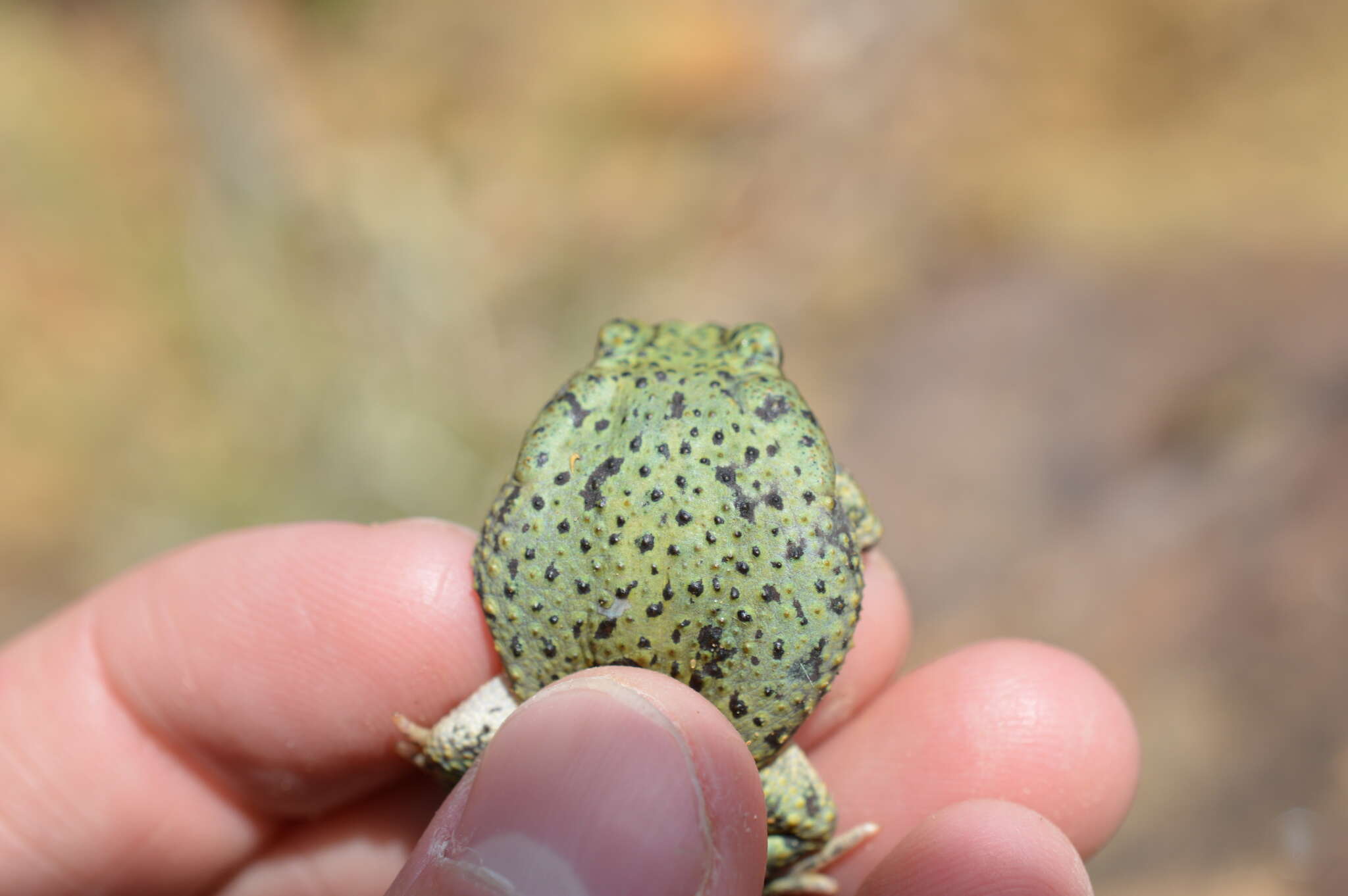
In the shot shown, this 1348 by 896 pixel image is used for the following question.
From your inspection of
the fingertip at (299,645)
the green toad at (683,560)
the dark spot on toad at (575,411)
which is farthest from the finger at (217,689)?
the dark spot on toad at (575,411)

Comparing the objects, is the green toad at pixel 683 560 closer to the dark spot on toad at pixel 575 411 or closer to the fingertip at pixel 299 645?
the dark spot on toad at pixel 575 411

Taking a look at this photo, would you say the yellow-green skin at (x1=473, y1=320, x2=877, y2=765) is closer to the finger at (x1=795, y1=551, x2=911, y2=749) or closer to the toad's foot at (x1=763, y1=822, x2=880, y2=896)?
the toad's foot at (x1=763, y1=822, x2=880, y2=896)

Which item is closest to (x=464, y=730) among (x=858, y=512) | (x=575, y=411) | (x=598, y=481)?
(x=598, y=481)

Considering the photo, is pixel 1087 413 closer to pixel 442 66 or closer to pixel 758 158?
pixel 758 158

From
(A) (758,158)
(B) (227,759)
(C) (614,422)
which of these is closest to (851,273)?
(A) (758,158)

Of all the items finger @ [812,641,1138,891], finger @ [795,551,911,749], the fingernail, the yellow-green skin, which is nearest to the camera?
the fingernail

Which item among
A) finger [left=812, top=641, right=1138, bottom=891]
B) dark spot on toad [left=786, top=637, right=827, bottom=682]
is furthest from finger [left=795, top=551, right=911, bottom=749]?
dark spot on toad [left=786, top=637, right=827, bottom=682]

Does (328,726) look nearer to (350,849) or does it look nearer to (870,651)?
(350,849)
